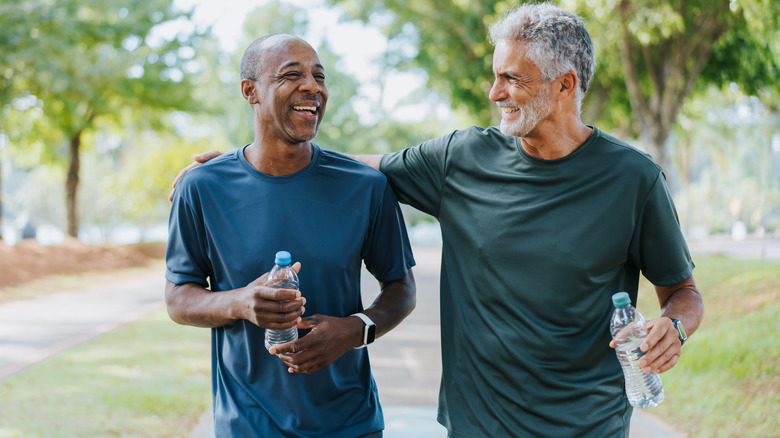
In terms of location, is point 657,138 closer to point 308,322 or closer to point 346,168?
point 346,168

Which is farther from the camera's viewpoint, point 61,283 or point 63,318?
point 61,283

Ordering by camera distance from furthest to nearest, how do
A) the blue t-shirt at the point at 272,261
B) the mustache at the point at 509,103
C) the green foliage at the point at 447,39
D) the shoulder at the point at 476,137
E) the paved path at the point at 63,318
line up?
the green foliage at the point at 447,39, the paved path at the point at 63,318, the shoulder at the point at 476,137, the mustache at the point at 509,103, the blue t-shirt at the point at 272,261

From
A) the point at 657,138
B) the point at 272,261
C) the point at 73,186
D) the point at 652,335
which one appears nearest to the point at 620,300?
the point at 652,335

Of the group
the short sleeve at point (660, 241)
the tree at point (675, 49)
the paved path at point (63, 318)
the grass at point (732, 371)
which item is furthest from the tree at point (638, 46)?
the paved path at point (63, 318)

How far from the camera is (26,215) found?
63.2m

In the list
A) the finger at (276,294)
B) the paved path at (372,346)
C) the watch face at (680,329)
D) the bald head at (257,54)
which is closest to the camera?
the finger at (276,294)

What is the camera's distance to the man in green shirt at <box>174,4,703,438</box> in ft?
9.01

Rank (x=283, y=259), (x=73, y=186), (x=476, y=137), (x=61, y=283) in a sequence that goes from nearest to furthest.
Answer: (x=283, y=259), (x=476, y=137), (x=61, y=283), (x=73, y=186)

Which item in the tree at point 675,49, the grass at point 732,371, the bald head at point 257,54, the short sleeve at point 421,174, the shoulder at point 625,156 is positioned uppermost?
the tree at point 675,49

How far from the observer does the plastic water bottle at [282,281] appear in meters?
2.56

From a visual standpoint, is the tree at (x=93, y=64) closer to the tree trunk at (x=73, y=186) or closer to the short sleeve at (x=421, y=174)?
the tree trunk at (x=73, y=186)

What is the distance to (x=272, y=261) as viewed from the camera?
2.82 m

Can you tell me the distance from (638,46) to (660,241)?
14254 millimetres

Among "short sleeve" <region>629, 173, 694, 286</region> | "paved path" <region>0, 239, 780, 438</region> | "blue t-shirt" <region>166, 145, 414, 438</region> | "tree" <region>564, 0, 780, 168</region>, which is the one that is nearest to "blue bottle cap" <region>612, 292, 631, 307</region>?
"short sleeve" <region>629, 173, 694, 286</region>
